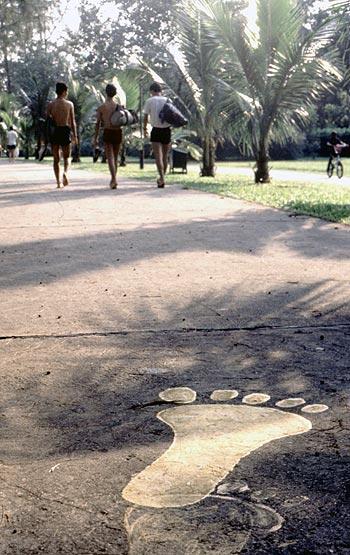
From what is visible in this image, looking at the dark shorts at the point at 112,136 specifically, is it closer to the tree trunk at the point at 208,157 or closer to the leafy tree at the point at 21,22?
the tree trunk at the point at 208,157

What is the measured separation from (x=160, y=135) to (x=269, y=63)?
162 inches

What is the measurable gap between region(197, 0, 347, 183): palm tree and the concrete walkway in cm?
983

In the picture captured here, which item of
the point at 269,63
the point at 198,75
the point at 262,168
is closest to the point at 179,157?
the point at 198,75

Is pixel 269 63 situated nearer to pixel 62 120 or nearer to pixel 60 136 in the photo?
pixel 62 120

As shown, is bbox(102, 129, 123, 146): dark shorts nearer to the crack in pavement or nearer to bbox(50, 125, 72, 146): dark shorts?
bbox(50, 125, 72, 146): dark shorts

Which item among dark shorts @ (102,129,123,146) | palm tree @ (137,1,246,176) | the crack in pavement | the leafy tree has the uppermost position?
the leafy tree

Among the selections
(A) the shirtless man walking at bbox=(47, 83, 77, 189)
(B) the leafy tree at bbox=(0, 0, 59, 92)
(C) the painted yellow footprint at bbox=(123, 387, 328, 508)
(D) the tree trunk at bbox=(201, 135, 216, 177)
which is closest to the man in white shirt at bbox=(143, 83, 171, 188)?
(A) the shirtless man walking at bbox=(47, 83, 77, 189)

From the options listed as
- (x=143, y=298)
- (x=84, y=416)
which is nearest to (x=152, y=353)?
(x=84, y=416)

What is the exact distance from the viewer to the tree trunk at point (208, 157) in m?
22.3

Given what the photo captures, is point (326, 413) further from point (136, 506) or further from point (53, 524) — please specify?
point (53, 524)

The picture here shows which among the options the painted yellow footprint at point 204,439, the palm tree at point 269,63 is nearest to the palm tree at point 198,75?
the palm tree at point 269,63

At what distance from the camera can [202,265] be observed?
682 centimetres

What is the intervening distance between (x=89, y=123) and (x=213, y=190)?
25240 millimetres

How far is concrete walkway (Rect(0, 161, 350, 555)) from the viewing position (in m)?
2.27
